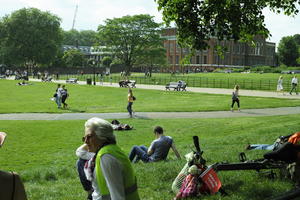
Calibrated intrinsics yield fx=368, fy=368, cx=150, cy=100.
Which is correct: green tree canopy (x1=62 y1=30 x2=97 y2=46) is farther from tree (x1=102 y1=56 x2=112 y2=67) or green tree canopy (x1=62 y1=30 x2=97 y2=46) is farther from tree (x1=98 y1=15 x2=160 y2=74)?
tree (x1=98 y1=15 x2=160 y2=74)

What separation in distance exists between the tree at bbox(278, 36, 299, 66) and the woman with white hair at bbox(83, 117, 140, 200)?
395 feet

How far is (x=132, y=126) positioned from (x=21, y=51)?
80.1 metres

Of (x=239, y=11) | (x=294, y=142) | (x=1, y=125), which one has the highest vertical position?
(x=239, y=11)

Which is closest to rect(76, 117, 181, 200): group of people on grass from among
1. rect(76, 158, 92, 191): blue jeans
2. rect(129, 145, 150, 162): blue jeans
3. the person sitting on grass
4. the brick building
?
rect(76, 158, 92, 191): blue jeans

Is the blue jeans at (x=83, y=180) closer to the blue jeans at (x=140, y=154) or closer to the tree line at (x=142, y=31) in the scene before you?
the blue jeans at (x=140, y=154)

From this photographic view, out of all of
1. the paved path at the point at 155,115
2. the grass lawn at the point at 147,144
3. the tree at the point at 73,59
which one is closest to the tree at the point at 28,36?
the tree at the point at 73,59

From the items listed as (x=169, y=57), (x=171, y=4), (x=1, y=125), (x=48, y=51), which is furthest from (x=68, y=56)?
(x=171, y=4)

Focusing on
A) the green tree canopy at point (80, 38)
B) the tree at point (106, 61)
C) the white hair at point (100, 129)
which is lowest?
the white hair at point (100, 129)

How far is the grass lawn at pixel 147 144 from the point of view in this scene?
6.26 m

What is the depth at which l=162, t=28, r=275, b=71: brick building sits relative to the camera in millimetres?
103938

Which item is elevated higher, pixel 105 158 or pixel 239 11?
pixel 239 11

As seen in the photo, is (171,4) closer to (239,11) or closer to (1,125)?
(239,11)

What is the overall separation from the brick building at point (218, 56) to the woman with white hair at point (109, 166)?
95.8m

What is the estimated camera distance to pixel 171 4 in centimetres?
1049
